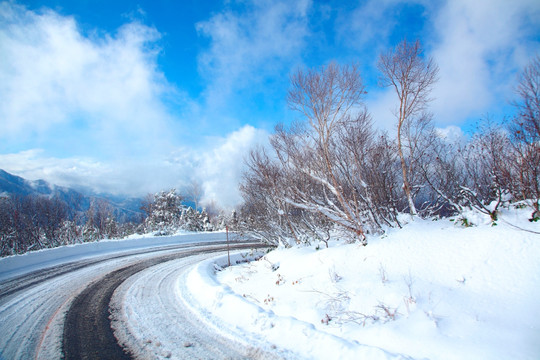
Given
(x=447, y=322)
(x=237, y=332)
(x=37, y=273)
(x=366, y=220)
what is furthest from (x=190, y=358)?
(x=37, y=273)

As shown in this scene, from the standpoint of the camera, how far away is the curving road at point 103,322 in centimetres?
354

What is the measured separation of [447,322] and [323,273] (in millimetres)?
3011

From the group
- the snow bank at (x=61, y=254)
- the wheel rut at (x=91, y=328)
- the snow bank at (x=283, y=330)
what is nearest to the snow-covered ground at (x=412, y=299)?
the snow bank at (x=283, y=330)

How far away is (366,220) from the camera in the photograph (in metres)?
8.32

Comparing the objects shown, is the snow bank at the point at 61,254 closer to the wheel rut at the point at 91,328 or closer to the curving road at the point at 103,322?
the curving road at the point at 103,322

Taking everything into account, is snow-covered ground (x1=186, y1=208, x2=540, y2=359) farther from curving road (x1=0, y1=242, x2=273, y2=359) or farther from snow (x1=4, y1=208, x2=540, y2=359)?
curving road (x1=0, y1=242, x2=273, y2=359)

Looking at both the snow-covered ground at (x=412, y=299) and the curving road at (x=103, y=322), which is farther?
the curving road at (x=103, y=322)

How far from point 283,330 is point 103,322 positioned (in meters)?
3.36

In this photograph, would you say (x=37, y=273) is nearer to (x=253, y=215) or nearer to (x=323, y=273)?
(x=253, y=215)

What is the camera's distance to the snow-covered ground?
128 inches

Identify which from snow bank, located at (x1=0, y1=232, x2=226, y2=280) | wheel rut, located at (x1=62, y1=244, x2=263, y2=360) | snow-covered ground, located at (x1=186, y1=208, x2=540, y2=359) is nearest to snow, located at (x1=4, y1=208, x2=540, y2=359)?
snow-covered ground, located at (x1=186, y1=208, x2=540, y2=359)

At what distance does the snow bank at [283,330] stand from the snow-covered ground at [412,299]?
0.02 m

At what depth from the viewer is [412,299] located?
418 cm

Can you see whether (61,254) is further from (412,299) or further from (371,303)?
(412,299)
